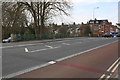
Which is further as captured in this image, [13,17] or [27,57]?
[13,17]

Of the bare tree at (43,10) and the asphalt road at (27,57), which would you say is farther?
the bare tree at (43,10)

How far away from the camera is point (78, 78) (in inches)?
269

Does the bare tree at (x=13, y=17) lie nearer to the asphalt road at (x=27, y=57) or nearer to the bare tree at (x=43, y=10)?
the bare tree at (x=43, y=10)

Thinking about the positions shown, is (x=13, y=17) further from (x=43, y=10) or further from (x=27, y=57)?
(x=27, y=57)

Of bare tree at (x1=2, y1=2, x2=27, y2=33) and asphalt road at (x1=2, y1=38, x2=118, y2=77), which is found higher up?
bare tree at (x1=2, y1=2, x2=27, y2=33)

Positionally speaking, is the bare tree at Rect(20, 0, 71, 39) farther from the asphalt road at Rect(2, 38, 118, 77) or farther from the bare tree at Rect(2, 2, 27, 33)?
the asphalt road at Rect(2, 38, 118, 77)

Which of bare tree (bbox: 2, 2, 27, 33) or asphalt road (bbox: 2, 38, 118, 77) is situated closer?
asphalt road (bbox: 2, 38, 118, 77)

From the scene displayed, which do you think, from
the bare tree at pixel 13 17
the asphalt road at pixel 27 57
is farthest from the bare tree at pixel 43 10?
the asphalt road at pixel 27 57

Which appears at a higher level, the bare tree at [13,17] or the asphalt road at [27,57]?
the bare tree at [13,17]

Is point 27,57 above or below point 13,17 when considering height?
below

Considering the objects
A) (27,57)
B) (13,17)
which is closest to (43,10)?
(13,17)

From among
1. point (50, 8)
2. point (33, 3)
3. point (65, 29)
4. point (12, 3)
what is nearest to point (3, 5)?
point (12, 3)

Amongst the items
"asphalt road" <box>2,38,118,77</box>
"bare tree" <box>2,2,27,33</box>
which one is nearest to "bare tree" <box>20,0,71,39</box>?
"bare tree" <box>2,2,27,33</box>

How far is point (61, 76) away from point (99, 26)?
12445 centimetres
